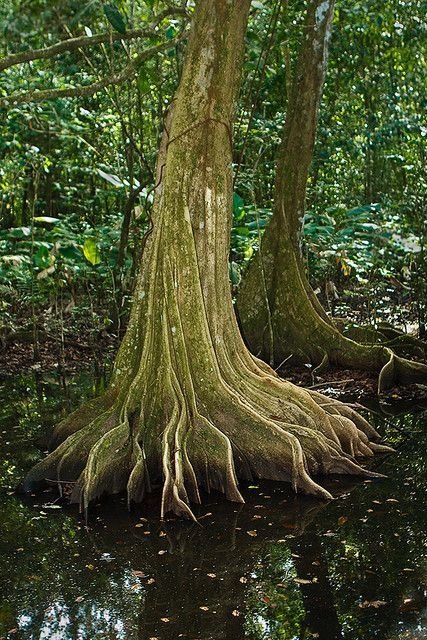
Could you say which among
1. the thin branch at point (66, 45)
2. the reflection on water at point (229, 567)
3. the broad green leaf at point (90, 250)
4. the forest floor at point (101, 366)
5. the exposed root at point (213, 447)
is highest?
the thin branch at point (66, 45)

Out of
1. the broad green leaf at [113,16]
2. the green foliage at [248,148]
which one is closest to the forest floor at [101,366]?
the green foliage at [248,148]

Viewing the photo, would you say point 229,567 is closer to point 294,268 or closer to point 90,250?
point 90,250

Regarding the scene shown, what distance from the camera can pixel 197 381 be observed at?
8.16m

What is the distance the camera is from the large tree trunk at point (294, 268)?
41.1 feet

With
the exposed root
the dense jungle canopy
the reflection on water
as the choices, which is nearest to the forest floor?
the dense jungle canopy

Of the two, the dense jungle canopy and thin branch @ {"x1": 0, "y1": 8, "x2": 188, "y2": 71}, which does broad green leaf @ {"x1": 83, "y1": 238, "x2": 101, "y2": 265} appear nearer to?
the dense jungle canopy

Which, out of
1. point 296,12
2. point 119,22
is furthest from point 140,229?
point 119,22

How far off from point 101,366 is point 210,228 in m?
5.89

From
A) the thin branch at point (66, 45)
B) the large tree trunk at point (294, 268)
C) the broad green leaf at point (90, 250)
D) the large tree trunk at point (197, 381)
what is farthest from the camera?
the large tree trunk at point (294, 268)

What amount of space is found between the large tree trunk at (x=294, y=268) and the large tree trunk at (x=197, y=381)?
3.44 metres

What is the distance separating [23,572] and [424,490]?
347 cm

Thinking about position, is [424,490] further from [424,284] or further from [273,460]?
[424,284]

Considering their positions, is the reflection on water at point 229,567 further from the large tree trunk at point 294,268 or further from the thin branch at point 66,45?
the large tree trunk at point 294,268

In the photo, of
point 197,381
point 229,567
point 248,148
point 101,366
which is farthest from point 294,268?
point 229,567
